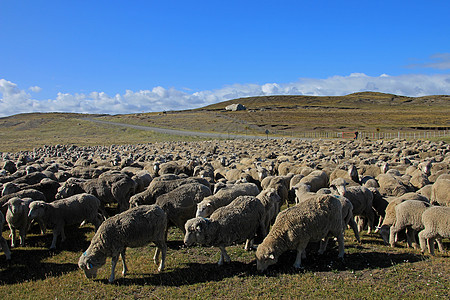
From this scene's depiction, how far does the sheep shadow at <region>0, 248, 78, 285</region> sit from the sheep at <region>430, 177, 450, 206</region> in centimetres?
1296

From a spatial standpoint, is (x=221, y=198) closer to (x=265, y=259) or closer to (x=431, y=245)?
(x=265, y=259)

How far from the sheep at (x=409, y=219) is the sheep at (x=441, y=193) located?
2817mm

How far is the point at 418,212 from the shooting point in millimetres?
9359

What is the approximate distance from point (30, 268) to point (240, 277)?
20.8 ft

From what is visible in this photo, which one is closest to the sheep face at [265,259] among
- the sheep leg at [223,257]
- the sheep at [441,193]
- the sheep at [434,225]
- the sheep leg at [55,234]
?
the sheep leg at [223,257]

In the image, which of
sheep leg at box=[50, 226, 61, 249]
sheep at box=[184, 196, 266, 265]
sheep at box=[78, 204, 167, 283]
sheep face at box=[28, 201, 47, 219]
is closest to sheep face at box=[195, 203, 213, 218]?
sheep at box=[184, 196, 266, 265]

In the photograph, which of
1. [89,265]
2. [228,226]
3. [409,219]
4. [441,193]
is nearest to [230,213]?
[228,226]

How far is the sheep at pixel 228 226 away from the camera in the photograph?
27.7 ft

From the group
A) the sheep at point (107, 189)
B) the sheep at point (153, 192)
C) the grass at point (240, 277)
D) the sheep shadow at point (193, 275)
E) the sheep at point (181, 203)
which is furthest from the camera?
the sheep at point (107, 189)

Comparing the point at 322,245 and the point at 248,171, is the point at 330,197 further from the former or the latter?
the point at 248,171

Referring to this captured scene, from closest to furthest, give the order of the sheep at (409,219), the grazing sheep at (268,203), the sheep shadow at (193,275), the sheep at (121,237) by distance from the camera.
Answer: the sheep shadow at (193,275) < the sheep at (121,237) < the sheep at (409,219) < the grazing sheep at (268,203)

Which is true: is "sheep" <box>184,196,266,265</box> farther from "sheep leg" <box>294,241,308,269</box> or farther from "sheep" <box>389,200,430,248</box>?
"sheep" <box>389,200,430,248</box>

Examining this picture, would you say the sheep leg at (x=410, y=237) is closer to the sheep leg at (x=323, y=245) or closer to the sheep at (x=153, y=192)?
the sheep leg at (x=323, y=245)

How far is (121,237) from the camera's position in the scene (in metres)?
8.50
